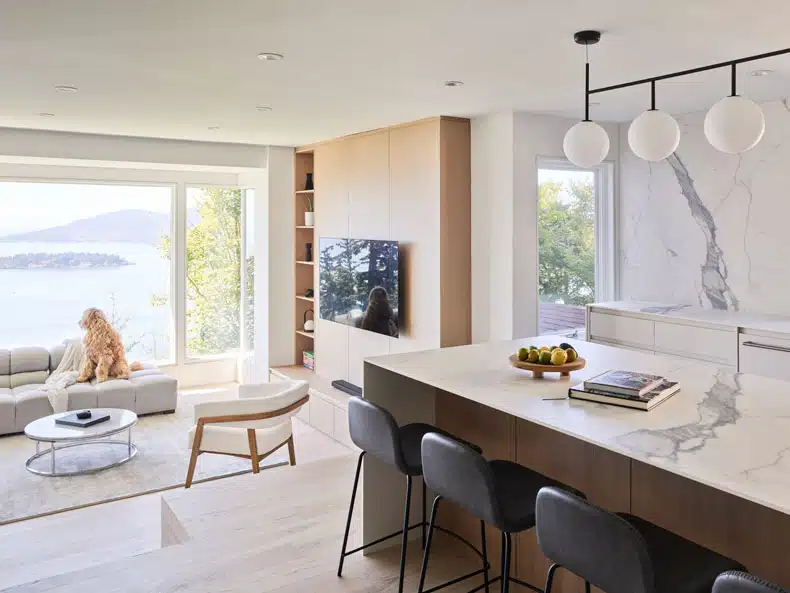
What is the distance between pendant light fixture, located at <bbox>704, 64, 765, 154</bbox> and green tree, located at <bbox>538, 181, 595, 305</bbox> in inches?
102

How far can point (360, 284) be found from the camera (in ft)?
19.0

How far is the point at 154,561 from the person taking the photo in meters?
3.00

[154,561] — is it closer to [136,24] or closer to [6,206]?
[136,24]

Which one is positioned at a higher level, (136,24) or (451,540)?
(136,24)

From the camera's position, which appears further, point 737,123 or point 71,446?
point 71,446

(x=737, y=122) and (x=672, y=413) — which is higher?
(x=737, y=122)

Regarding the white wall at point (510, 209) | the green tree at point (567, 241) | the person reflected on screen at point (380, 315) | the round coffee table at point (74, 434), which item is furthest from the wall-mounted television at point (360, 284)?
the round coffee table at point (74, 434)

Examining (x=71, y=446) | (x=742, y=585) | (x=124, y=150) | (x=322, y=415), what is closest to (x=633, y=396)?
(x=742, y=585)

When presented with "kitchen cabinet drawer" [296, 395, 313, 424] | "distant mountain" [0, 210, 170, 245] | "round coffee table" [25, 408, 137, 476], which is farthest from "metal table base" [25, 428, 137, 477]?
"distant mountain" [0, 210, 170, 245]

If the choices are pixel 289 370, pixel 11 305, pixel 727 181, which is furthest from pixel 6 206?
pixel 727 181

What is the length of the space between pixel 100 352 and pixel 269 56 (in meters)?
4.28

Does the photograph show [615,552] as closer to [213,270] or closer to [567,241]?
[567,241]

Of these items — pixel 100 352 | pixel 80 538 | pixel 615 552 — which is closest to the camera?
pixel 615 552

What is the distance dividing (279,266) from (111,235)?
6.55 feet
